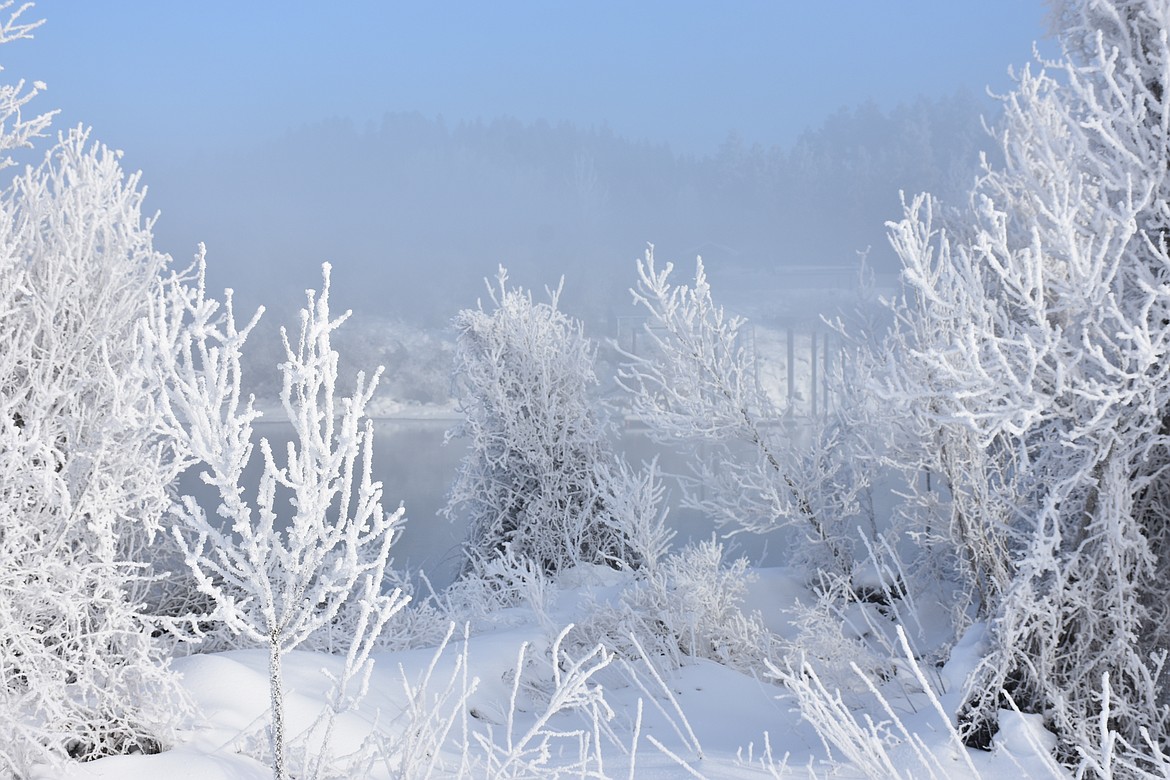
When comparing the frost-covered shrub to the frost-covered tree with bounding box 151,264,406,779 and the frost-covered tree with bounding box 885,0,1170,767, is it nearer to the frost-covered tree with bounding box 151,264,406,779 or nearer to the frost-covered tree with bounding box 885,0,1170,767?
the frost-covered tree with bounding box 885,0,1170,767

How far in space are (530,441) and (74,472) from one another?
288 inches

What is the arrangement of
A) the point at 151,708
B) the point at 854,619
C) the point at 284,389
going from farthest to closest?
the point at 854,619, the point at 151,708, the point at 284,389

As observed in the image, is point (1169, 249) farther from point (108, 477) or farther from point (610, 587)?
point (610, 587)

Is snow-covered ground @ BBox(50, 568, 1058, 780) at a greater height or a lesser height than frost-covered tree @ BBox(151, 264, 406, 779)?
lesser

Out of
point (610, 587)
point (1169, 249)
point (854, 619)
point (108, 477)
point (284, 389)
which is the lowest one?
point (854, 619)

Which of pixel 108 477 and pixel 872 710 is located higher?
pixel 108 477

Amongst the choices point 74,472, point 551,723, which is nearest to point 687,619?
point 551,723

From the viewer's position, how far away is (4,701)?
13.5 ft

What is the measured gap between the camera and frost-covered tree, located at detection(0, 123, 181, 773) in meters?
4.29

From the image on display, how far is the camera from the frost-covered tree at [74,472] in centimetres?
429

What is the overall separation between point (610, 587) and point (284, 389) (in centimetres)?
789

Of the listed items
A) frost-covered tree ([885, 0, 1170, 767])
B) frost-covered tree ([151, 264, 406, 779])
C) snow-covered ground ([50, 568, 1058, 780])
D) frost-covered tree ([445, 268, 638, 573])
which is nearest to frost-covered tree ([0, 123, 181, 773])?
snow-covered ground ([50, 568, 1058, 780])

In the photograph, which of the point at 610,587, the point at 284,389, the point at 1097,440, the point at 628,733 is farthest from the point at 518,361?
the point at 284,389

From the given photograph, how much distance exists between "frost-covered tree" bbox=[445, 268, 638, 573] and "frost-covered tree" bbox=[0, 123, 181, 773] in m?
6.37
